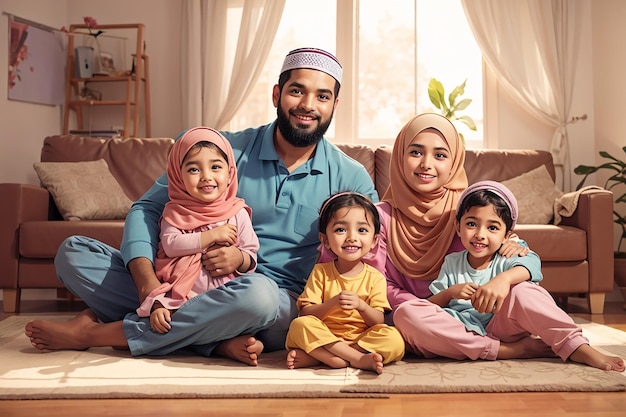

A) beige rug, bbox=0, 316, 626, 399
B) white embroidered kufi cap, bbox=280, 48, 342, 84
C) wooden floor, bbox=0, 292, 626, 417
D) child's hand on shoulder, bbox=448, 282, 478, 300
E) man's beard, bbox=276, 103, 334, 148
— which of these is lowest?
wooden floor, bbox=0, 292, 626, 417

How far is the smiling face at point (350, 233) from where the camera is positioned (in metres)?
2.40

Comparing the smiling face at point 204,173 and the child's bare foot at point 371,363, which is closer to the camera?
the child's bare foot at point 371,363

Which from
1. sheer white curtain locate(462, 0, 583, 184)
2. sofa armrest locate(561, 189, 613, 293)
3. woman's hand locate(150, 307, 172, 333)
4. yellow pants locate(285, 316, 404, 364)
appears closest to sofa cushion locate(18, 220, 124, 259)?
woman's hand locate(150, 307, 172, 333)

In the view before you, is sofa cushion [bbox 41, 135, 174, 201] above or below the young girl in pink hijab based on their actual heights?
above

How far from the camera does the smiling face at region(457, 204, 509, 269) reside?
96.0 inches

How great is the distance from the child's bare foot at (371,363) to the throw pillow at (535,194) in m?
2.53

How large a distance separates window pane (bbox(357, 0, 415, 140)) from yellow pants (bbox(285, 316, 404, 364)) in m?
3.50

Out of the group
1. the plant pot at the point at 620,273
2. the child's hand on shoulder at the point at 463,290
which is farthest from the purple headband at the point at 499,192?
the plant pot at the point at 620,273

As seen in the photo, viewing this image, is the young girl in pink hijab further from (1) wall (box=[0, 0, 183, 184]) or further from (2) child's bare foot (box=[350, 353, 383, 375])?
(1) wall (box=[0, 0, 183, 184])

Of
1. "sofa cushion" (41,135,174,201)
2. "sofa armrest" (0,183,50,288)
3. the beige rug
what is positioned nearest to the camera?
the beige rug

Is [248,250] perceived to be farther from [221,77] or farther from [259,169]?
[221,77]

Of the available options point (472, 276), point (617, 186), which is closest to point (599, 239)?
point (617, 186)

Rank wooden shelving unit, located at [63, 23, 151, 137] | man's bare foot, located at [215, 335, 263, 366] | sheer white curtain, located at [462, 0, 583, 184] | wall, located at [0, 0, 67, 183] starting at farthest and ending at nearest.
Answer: wooden shelving unit, located at [63, 23, 151, 137] → sheer white curtain, located at [462, 0, 583, 184] → wall, located at [0, 0, 67, 183] → man's bare foot, located at [215, 335, 263, 366]

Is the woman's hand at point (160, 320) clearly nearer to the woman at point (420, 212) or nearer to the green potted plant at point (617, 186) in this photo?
the woman at point (420, 212)
